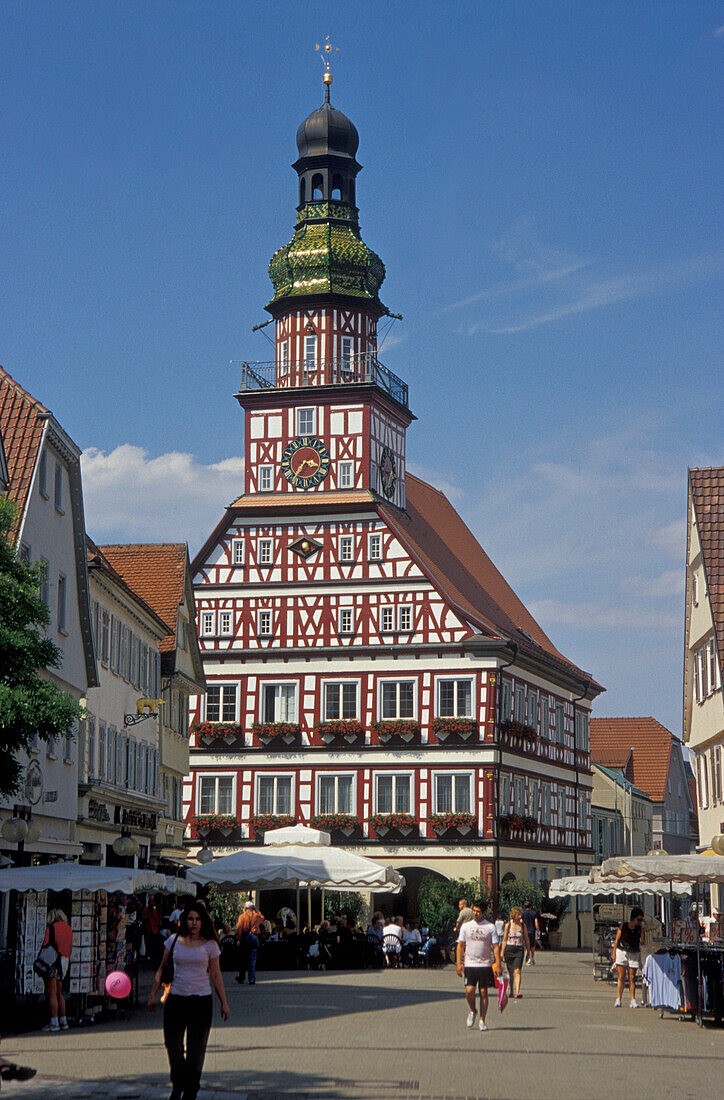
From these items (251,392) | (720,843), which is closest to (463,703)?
(251,392)

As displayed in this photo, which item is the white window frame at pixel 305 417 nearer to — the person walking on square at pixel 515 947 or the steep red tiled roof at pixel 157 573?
the steep red tiled roof at pixel 157 573

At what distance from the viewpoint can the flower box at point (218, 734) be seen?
196 feet

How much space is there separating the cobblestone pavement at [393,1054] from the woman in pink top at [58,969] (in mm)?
434

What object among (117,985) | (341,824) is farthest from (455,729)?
(117,985)

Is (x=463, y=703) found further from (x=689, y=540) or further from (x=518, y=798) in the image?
(x=689, y=540)

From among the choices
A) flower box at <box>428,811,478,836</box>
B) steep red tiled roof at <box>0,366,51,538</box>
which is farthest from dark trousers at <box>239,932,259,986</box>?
flower box at <box>428,811,478,836</box>

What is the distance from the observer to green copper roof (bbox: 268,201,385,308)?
6394 cm

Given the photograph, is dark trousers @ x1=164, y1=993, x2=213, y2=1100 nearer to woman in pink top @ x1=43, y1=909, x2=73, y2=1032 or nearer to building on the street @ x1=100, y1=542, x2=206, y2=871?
woman in pink top @ x1=43, y1=909, x2=73, y2=1032

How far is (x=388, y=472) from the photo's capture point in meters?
62.7

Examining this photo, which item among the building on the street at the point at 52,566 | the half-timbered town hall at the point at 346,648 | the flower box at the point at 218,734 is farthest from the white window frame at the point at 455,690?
the building on the street at the point at 52,566

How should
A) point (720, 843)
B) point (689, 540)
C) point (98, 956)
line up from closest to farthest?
point (98, 956) < point (720, 843) < point (689, 540)

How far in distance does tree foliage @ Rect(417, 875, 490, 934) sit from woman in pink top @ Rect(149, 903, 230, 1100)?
134 feet

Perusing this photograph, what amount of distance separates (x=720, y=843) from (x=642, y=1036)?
30.9 feet

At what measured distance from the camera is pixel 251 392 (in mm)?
62438
